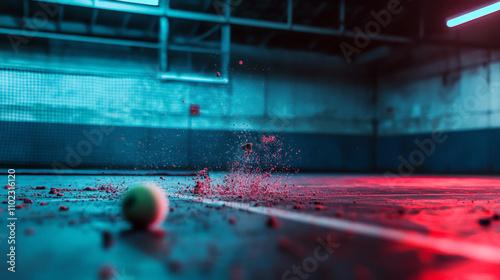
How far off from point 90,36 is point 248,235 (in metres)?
14.1

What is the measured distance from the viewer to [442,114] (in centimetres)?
1562

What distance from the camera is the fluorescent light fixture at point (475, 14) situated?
11099 mm

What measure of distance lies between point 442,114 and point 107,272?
16.4 meters

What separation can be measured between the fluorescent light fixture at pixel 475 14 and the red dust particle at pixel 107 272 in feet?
41.9

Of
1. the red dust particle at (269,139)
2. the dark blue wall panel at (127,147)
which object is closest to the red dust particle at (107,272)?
the dark blue wall panel at (127,147)

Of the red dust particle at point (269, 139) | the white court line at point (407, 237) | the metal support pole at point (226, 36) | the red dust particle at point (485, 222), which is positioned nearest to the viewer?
the white court line at point (407, 237)

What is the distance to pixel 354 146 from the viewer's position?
18203 mm

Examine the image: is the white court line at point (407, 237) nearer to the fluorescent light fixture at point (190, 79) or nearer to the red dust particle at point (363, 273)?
the red dust particle at point (363, 273)

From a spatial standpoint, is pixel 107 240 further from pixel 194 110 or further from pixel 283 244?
pixel 194 110

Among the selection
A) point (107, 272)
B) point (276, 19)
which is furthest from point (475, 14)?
point (107, 272)

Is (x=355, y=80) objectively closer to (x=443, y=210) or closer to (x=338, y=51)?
(x=338, y=51)

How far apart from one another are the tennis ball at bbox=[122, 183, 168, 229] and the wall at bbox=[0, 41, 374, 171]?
1183 cm

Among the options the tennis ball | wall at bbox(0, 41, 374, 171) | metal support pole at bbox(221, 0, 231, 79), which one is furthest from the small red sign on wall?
the tennis ball

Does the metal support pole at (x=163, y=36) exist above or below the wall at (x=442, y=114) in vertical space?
above
